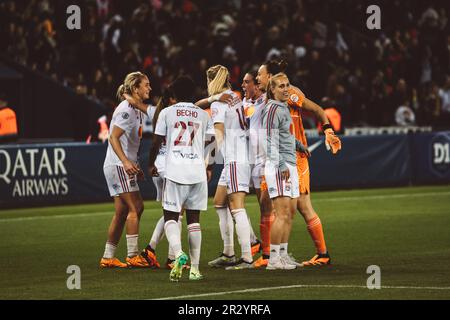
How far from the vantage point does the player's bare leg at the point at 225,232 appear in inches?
542

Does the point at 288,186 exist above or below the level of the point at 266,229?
above

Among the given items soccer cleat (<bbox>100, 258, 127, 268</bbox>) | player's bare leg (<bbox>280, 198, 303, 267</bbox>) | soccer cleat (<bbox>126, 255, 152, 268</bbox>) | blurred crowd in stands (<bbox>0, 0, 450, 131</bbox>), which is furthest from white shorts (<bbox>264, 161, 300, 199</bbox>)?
blurred crowd in stands (<bbox>0, 0, 450, 131</bbox>)

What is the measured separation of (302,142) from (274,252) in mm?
1643

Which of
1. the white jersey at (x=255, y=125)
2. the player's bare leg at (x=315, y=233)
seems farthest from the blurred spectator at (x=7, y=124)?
the player's bare leg at (x=315, y=233)

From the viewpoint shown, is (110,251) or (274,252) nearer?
(274,252)

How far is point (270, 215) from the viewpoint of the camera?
14.1 metres

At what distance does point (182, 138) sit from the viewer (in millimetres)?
12133

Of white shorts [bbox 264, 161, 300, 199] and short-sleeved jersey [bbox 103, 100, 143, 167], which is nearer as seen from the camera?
white shorts [bbox 264, 161, 300, 199]

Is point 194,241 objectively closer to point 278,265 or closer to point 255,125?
point 278,265

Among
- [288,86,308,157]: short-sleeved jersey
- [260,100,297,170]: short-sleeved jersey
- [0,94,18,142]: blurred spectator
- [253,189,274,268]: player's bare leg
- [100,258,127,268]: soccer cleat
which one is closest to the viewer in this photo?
[260,100,297,170]: short-sleeved jersey

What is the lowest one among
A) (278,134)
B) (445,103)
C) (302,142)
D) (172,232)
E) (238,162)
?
(172,232)

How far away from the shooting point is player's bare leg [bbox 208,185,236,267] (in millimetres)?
13758

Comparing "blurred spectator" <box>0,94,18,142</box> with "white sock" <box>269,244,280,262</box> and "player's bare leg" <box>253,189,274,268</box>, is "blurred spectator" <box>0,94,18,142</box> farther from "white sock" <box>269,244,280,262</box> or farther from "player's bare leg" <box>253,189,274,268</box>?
"white sock" <box>269,244,280,262</box>

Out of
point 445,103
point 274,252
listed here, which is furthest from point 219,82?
point 445,103
